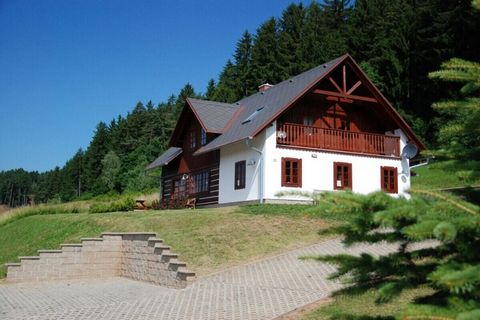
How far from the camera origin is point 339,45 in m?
54.6

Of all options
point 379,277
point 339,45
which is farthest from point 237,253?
point 339,45

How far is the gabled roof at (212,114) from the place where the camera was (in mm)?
26094

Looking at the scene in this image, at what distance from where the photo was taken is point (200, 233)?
16.2 m

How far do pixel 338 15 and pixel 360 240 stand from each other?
68351 millimetres

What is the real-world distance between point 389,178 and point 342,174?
8.75 ft

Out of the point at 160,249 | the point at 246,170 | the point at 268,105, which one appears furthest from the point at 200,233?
the point at 268,105

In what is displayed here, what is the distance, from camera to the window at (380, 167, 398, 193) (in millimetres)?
24766

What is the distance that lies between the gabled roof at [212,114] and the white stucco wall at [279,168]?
1415mm

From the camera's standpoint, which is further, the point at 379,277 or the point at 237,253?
the point at 237,253

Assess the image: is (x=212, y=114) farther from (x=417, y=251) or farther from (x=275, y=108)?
(x=417, y=251)

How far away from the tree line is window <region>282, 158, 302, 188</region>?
7.13 meters

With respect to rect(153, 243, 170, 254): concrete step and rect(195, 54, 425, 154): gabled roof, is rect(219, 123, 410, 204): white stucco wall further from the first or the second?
rect(153, 243, 170, 254): concrete step

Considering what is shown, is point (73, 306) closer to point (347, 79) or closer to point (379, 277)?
point (379, 277)

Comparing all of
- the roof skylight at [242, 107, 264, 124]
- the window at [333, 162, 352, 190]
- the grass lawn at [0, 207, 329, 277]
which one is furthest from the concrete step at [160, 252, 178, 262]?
the roof skylight at [242, 107, 264, 124]
